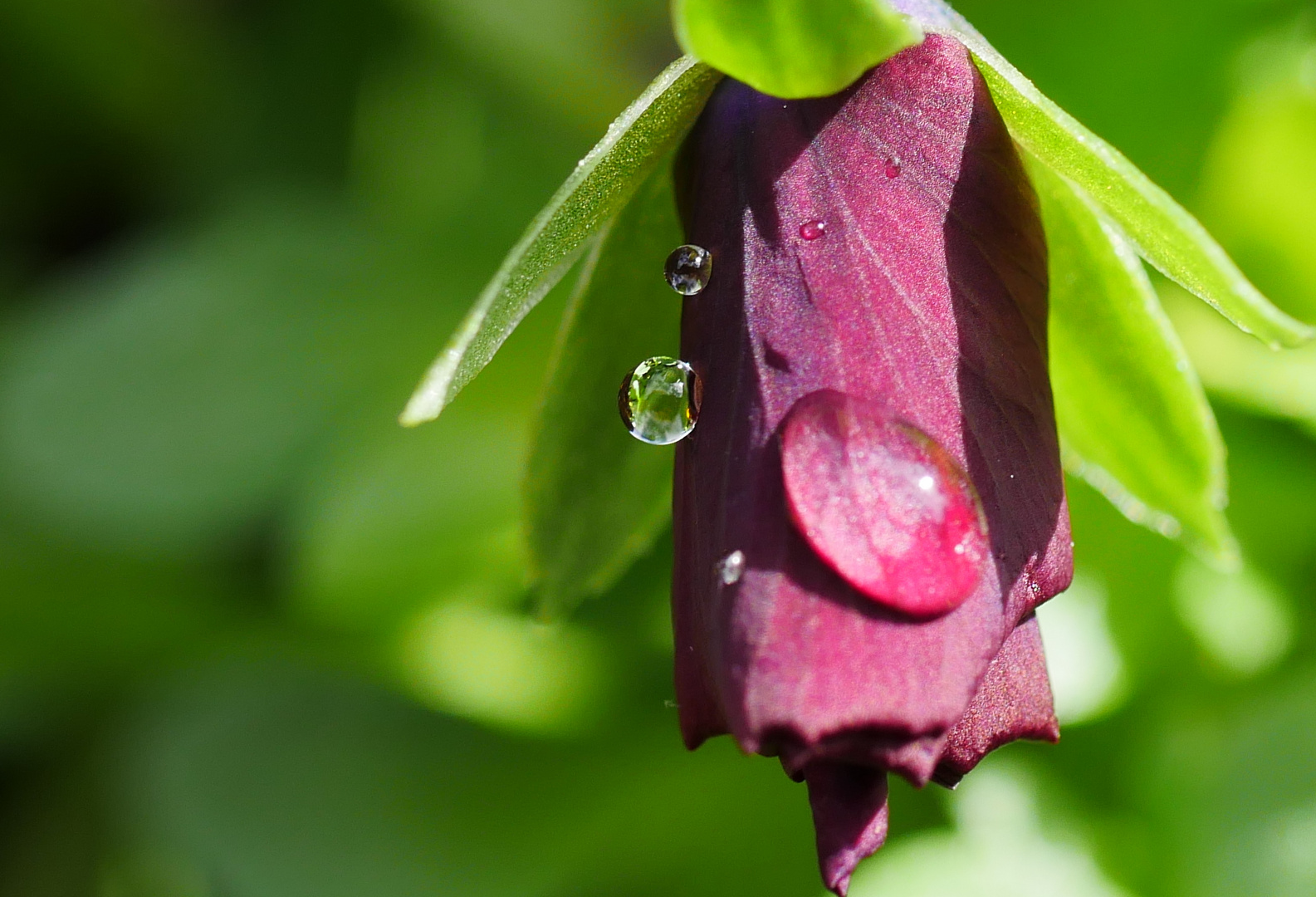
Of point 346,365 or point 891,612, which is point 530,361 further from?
point 891,612

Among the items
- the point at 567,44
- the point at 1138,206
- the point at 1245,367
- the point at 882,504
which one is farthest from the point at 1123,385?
the point at 567,44

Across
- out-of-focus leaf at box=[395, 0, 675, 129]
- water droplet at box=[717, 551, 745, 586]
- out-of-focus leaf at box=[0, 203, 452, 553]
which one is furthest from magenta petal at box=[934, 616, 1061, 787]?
out-of-focus leaf at box=[395, 0, 675, 129]

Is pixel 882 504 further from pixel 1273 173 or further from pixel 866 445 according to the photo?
pixel 1273 173

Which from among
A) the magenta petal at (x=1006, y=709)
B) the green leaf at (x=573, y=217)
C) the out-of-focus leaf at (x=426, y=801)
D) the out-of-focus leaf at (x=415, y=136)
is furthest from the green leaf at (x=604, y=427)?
→ the out-of-focus leaf at (x=415, y=136)

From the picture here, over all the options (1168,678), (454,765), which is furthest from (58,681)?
(1168,678)

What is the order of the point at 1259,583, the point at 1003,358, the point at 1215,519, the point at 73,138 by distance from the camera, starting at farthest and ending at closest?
the point at 73,138 < the point at 1259,583 < the point at 1215,519 < the point at 1003,358

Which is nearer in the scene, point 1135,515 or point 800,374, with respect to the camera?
point 800,374
